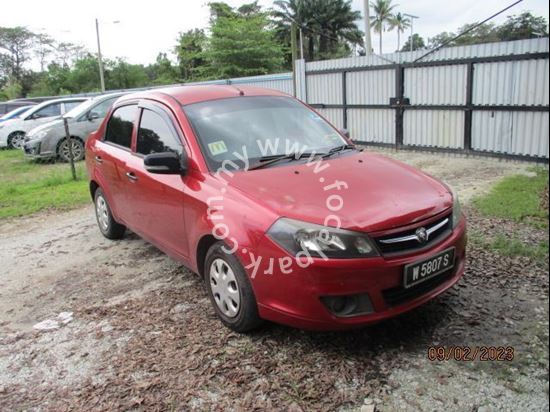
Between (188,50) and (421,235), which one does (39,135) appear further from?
(188,50)

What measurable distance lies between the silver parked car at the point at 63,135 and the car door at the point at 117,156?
702 centimetres

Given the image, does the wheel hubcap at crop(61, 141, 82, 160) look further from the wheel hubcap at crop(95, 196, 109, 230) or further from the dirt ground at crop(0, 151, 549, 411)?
the dirt ground at crop(0, 151, 549, 411)

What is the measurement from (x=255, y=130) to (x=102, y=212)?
2.76 m

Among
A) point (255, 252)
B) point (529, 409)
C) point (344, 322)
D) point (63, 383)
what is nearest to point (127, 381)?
point (63, 383)

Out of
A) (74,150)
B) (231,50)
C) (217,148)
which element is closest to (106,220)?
(217,148)

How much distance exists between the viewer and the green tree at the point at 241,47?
33.4 m

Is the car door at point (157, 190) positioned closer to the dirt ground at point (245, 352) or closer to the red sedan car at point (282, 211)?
the red sedan car at point (282, 211)

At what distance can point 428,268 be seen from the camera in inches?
118

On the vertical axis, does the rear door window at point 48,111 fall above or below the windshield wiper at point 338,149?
above

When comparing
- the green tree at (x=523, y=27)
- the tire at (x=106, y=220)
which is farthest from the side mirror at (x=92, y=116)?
the green tree at (x=523, y=27)

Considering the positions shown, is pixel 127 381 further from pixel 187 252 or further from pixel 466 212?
pixel 466 212

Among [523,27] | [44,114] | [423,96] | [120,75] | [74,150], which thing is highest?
[120,75]

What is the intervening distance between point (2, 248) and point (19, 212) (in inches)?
75.7

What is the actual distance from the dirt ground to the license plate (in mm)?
454
